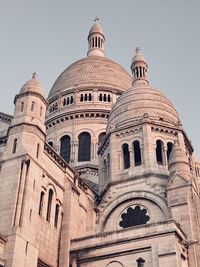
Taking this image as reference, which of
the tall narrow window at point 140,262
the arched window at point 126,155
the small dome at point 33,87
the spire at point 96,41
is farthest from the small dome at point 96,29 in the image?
the tall narrow window at point 140,262

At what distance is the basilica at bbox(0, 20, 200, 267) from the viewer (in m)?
23.9

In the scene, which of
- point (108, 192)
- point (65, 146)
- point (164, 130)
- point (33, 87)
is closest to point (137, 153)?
point (164, 130)

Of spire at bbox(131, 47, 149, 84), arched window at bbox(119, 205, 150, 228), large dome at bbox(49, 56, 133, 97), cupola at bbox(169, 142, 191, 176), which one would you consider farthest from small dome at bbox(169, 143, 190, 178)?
large dome at bbox(49, 56, 133, 97)

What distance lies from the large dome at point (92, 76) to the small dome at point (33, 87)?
19.5 meters

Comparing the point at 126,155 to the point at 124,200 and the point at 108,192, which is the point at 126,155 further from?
the point at 124,200

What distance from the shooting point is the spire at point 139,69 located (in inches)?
1634

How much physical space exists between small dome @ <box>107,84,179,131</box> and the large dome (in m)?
11.7

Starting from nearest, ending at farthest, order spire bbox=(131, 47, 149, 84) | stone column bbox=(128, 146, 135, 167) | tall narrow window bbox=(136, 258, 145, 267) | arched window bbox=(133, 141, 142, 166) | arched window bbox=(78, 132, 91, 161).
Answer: tall narrow window bbox=(136, 258, 145, 267) → stone column bbox=(128, 146, 135, 167) → arched window bbox=(133, 141, 142, 166) → spire bbox=(131, 47, 149, 84) → arched window bbox=(78, 132, 91, 161)

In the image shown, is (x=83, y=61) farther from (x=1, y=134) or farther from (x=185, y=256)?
(x=185, y=256)

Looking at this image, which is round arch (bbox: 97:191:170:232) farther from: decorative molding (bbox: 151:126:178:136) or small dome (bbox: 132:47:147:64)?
small dome (bbox: 132:47:147:64)

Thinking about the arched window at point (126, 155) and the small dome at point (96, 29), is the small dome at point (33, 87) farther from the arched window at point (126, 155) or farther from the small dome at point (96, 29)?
the small dome at point (96, 29)

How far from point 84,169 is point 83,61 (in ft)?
53.7

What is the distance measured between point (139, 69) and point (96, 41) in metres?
18.7

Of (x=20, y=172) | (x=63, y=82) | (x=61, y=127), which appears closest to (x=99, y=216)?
(x=20, y=172)
